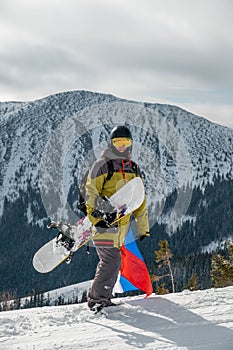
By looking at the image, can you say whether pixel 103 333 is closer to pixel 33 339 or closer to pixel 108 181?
pixel 33 339

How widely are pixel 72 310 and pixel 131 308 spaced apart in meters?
0.90

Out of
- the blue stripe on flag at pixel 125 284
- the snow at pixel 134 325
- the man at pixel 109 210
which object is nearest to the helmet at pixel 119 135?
the man at pixel 109 210

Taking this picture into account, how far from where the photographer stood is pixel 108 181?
6.82 m

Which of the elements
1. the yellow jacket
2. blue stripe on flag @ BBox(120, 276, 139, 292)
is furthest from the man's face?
blue stripe on flag @ BBox(120, 276, 139, 292)

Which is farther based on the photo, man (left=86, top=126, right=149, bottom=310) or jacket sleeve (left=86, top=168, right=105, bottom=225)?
man (left=86, top=126, right=149, bottom=310)

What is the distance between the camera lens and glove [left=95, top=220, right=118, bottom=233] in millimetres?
6723

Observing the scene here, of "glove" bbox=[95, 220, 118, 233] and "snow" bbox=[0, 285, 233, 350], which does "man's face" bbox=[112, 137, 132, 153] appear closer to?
"glove" bbox=[95, 220, 118, 233]

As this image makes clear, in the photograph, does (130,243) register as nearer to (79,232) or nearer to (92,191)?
(79,232)

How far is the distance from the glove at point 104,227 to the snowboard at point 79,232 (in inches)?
5.9

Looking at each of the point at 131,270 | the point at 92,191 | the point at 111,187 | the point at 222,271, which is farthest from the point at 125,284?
the point at 222,271

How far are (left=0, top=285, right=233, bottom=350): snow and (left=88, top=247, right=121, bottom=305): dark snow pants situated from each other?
0.26 metres

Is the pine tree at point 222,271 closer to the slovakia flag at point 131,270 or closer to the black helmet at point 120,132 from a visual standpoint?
the slovakia flag at point 131,270

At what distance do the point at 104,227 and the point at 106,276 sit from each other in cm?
77

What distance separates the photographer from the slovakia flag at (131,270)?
741cm
